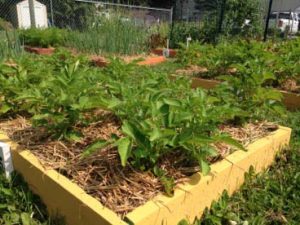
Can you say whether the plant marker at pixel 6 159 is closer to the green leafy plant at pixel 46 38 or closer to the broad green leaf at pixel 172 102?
the broad green leaf at pixel 172 102

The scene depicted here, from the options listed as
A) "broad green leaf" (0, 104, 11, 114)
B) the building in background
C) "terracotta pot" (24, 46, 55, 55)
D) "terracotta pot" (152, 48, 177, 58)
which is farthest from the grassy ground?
the building in background

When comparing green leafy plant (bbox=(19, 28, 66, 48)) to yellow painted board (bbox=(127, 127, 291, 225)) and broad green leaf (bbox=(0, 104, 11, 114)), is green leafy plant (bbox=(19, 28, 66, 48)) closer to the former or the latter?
broad green leaf (bbox=(0, 104, 11, 114))

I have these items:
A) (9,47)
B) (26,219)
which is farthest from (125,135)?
(9,47)

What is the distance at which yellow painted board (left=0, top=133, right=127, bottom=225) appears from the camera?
1.91 m

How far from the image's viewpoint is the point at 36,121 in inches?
108

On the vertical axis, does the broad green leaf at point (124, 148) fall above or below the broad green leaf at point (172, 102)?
below

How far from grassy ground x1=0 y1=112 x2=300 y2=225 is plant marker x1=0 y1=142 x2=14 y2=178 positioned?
0.07m

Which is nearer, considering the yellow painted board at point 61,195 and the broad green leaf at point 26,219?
the yellow painted board at point 61,195

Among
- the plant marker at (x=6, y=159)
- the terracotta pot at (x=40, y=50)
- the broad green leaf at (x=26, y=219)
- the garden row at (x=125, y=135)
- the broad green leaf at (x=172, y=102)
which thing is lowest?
the terracotta pot at (x=40, y=50)

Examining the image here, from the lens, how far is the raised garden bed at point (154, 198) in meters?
1.91

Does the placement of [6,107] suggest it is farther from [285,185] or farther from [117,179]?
[285,185]

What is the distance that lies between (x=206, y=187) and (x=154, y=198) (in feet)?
1.33

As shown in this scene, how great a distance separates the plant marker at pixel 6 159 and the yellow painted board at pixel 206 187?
4.12 ft

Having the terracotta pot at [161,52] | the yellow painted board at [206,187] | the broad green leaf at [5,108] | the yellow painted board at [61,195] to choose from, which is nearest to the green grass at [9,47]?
the broad green leaf at [5,108]
